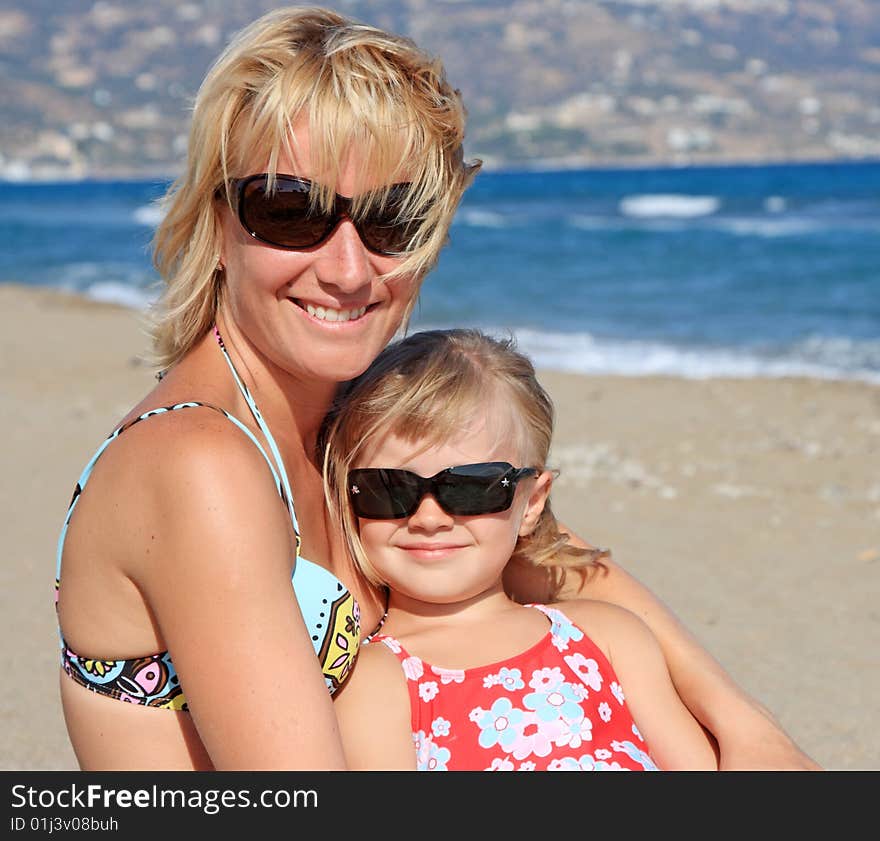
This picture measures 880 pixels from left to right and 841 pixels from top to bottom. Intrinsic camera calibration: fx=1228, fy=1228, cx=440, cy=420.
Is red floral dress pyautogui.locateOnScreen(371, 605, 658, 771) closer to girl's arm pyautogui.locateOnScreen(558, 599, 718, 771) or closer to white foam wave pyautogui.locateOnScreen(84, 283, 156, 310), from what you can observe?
girl's arm pyautogui.locateOnScreen(558, 599, 718, 771)

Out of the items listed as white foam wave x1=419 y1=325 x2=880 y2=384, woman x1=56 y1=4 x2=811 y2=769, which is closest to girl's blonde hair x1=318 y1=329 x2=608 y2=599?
woman x1=56 y1=4 x2=811 y2=769

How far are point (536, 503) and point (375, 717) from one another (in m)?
0.71

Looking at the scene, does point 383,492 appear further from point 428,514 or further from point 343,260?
point 343,260

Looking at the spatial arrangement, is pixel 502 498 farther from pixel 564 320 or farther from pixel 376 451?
pixel 564 320

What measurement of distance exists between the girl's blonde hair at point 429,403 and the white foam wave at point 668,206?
40012mm

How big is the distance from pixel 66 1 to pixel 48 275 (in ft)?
239

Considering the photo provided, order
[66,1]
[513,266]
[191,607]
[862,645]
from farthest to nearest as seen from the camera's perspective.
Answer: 1. [66,1]
2. [513,266]
3. [862,645]
4. [191,607]

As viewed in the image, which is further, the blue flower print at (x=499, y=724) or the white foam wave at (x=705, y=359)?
the white foam wave at (x=705, y=359)

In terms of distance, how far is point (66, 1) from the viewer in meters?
89.6

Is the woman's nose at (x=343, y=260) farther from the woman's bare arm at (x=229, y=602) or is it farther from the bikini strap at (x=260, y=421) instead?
the woman's bare arm at (x=229, y=602)

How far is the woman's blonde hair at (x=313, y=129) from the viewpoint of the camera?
2229 mm

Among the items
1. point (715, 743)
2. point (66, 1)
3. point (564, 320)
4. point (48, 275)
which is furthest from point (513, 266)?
point (66, 1)

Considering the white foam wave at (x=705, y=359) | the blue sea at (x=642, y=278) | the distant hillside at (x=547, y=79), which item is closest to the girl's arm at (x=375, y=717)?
the blue sea at (x=642, y=278)

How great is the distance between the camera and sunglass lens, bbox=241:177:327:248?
89.4 inches
